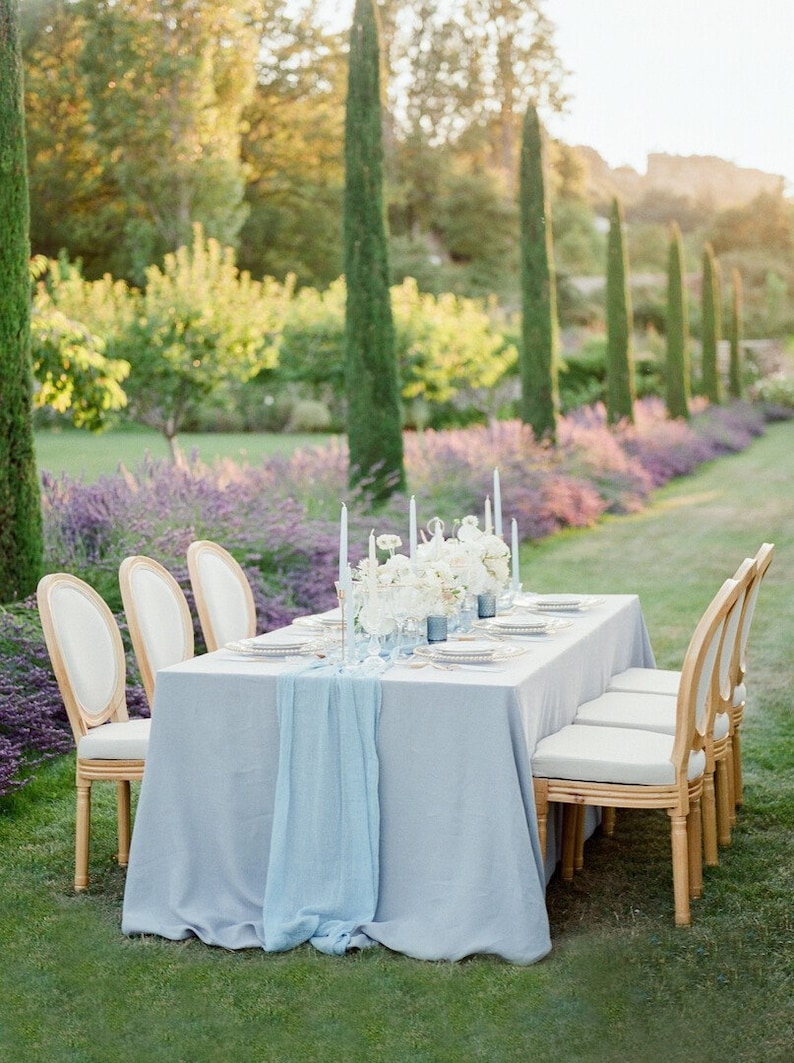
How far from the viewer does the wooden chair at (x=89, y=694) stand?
4.64 metres

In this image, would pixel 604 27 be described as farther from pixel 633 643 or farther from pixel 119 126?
pixel 633 643

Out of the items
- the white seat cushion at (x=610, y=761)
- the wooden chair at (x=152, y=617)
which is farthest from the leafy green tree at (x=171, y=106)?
the white seat cushion at (x=610, y=761)

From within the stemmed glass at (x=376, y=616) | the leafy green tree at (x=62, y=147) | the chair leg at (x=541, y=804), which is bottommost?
the chair leg at (x=541, y=804)

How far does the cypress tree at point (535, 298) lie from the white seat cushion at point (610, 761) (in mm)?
13586

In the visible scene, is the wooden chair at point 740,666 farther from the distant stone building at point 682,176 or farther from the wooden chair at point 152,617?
the distant stone building at point 682,176

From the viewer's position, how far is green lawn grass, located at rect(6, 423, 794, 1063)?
136 inches

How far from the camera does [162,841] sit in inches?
167

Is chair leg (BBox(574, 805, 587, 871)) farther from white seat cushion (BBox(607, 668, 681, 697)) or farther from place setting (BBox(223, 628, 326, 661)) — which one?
place setting (BBox(223, 628, 326, 661))

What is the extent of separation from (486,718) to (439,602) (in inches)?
32.8

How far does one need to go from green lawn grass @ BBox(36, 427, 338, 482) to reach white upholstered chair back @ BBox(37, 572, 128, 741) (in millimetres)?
18775

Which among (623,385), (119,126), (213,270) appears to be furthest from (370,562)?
(119,126)

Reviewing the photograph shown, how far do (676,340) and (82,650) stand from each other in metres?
24.5

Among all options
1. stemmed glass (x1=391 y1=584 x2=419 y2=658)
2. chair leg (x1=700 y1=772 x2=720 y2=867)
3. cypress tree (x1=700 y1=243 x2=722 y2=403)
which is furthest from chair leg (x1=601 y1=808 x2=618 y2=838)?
cypress tree (x1=700 y1=243 x2=722 y2=403)

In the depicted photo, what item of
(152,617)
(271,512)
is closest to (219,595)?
(152,617)
